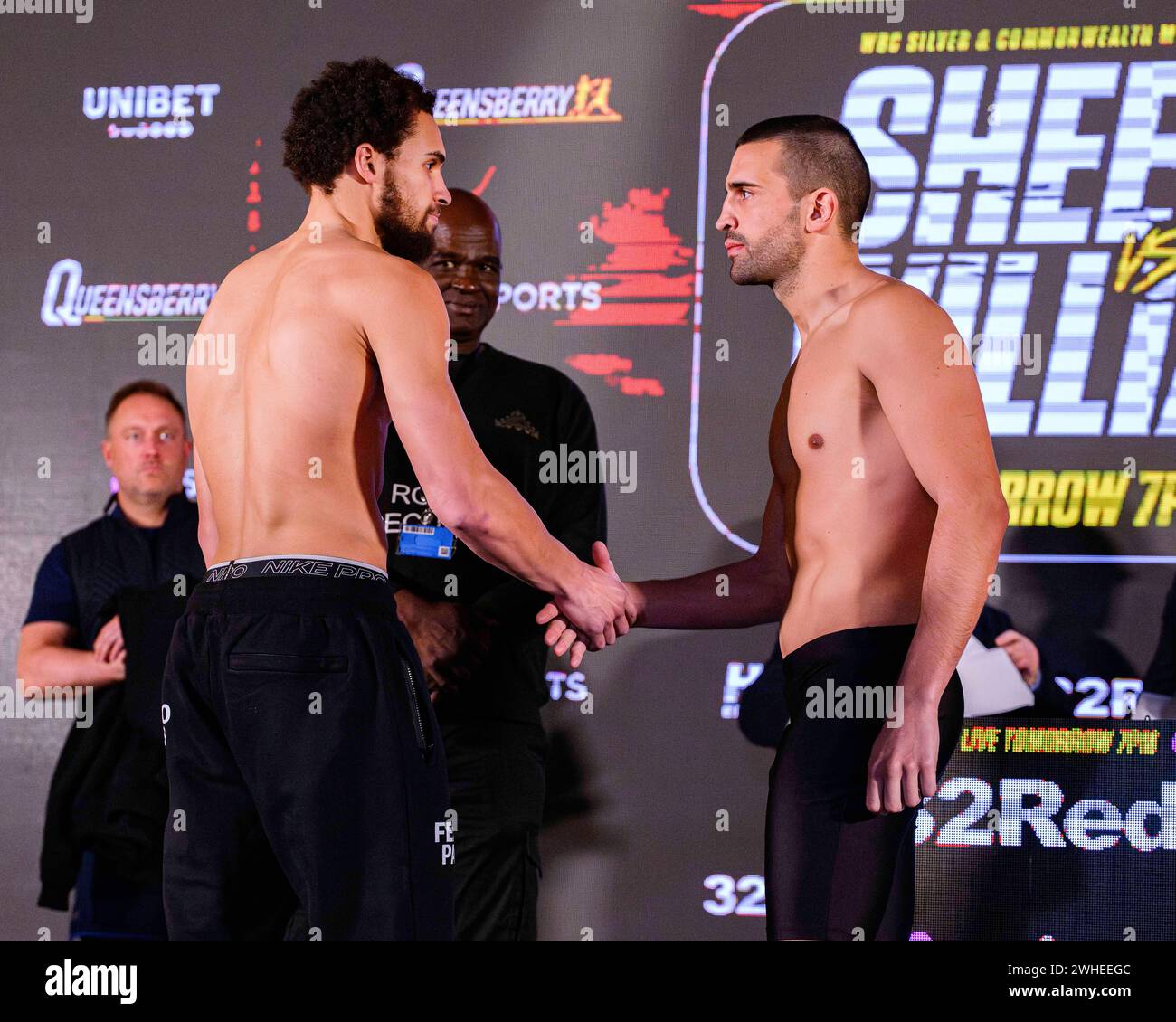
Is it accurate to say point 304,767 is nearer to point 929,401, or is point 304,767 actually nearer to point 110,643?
point 929,401

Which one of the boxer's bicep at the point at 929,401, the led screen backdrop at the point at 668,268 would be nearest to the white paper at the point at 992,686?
the led screen backdrop at the point at 668,268

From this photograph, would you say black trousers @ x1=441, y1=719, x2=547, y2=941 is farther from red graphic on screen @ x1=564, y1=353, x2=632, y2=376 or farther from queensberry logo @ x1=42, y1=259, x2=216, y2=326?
queensberry logo @ x1=42, y1=259, x2=216, y2=326

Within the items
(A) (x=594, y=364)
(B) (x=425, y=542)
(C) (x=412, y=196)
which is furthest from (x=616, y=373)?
(C) (x=412, y=196)

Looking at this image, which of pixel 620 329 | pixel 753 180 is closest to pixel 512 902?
pixel 620 329

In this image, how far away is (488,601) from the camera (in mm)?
3730

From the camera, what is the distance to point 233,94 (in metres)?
4.11

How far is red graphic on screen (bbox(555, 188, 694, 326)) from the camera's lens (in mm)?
3959

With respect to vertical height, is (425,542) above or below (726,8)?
below

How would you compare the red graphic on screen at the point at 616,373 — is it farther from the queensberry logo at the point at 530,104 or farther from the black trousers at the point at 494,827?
the black trousers at the point at 494,827

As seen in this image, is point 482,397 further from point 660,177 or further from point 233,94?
point 233,94

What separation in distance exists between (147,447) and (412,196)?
4.69 feet

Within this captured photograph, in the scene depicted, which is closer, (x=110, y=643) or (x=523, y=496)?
(x=523, y=496)

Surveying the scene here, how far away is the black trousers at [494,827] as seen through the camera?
3.67 m

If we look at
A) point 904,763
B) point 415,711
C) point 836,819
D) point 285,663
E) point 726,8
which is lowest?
point 836,819
